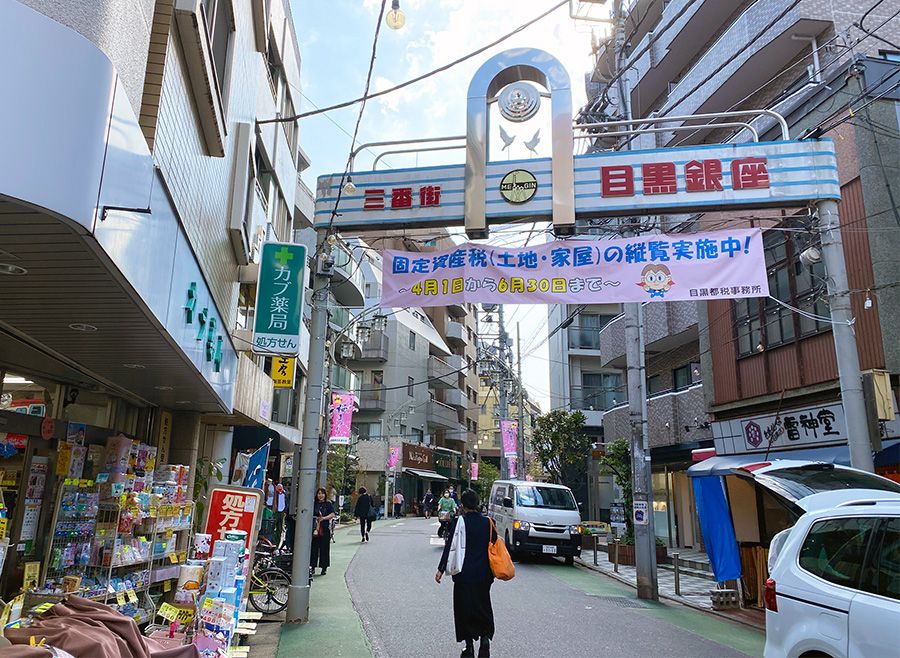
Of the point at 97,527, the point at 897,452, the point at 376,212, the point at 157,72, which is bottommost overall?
the point at 97,527

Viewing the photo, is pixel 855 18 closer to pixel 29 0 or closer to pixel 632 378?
pixel 632 378

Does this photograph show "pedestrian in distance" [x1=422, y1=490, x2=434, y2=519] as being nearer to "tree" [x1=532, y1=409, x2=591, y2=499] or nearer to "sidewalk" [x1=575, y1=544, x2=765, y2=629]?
"tree" [x1=532, y1=409, x2=591, y2=499]

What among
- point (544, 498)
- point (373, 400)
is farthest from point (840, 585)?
point (373, 400)

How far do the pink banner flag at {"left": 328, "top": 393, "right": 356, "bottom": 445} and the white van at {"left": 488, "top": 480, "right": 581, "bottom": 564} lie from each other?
8173mm

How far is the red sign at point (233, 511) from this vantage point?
8.30 metres

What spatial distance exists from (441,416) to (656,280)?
45.0 metres

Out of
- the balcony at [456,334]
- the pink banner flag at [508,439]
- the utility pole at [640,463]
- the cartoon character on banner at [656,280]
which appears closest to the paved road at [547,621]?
the utility pole at [640,463]

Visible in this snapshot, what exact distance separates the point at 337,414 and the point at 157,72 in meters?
20.6

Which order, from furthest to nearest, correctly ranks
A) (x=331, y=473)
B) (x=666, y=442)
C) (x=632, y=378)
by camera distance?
(x=331, y=473), (x=666, y=442), (x=632, y=378)

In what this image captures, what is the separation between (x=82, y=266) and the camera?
385cm

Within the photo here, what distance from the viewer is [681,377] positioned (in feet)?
77.4

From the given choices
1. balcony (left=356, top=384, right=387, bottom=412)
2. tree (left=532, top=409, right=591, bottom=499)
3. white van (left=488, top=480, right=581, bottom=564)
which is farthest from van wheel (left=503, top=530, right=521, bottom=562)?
balcony (left=356, top=384, right=387, bottom=412)

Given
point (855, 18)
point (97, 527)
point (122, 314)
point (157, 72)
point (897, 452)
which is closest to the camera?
point (122, 314)

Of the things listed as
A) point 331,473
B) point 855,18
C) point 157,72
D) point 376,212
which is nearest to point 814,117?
point 855,18
